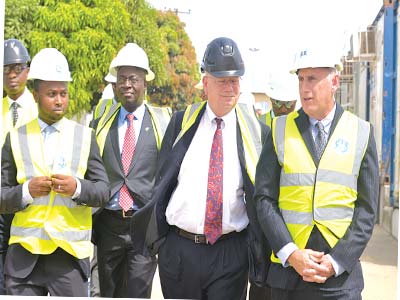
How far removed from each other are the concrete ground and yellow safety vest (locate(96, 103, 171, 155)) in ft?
5.65

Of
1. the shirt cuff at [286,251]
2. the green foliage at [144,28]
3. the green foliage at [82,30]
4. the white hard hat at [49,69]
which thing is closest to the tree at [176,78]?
the green foliage at [144,28]

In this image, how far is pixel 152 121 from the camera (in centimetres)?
457

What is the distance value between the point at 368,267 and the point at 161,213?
158 inches

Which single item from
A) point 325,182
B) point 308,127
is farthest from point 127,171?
point 325,182

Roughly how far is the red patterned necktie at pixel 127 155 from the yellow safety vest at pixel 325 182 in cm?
161

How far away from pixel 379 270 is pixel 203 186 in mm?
4059

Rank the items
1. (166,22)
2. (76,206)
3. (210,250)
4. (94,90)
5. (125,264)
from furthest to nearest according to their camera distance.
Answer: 1. (166,22)
2. (94,90)
3. (125,264)
4. (76,206)
5. (210,250)

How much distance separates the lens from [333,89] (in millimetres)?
3021

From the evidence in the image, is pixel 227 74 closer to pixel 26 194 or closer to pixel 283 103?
pixel 26 194

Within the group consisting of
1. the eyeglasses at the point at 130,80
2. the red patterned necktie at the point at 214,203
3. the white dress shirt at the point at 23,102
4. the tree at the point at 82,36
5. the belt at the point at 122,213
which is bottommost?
the belt at the point at 122,213

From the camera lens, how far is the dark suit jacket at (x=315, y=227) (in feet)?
9.52

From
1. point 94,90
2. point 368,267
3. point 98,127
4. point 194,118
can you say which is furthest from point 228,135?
point 368,267

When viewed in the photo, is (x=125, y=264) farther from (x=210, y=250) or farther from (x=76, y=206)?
(x=210, y=250)

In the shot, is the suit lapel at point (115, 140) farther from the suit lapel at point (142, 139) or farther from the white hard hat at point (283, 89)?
the white hard hat at point (283, 89)
